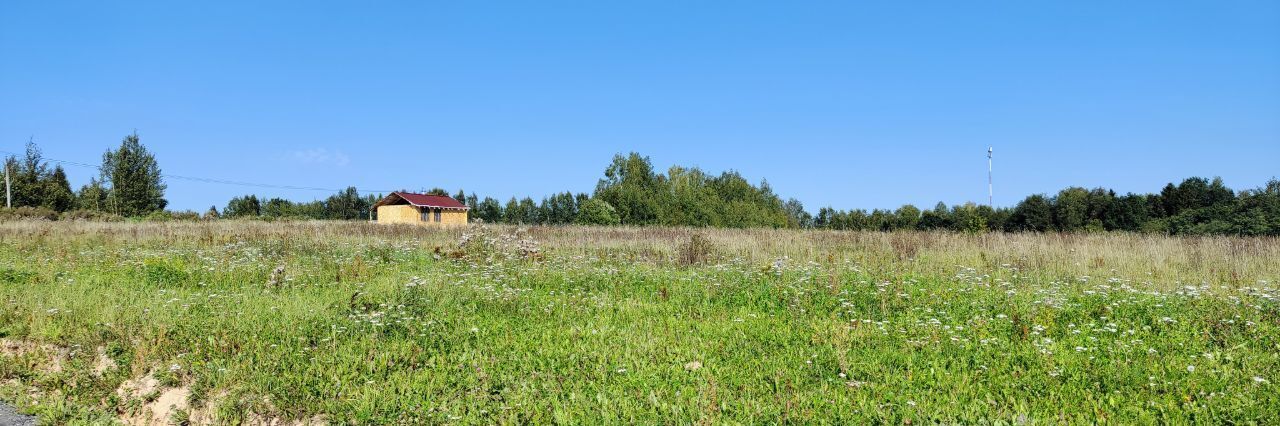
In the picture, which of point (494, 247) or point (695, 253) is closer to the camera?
point (695, 253)

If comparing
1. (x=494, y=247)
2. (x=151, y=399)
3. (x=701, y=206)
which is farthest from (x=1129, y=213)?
(x=151, y=399)

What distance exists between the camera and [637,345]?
19.0 feet

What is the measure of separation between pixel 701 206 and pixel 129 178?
42.1 meters

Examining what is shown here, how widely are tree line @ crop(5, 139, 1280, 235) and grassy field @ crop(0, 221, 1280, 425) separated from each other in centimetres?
1887

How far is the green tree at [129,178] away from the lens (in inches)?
1747

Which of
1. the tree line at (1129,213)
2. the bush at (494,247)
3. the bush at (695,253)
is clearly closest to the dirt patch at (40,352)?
the bush at (494,247)

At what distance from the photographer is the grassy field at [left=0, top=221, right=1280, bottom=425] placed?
446 centimetres

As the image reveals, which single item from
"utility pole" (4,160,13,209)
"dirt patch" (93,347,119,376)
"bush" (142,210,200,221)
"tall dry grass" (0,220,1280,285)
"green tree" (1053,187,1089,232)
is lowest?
"dirt patch" (93,347,119,376)

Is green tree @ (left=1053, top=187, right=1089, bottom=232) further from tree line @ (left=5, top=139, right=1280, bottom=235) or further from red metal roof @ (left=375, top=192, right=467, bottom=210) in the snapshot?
red metal roof @ (left=375, top=192, right=467, bottom=210)

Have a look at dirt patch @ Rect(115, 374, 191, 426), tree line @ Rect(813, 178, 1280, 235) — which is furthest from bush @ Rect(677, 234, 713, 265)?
tree line @ Rect(813, 178, 1280, 235)

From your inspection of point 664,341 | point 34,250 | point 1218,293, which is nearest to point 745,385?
Answer: point 664,341

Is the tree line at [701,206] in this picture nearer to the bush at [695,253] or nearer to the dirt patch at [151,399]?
the bush at [695,253]

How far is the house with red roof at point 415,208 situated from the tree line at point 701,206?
4.57 metres

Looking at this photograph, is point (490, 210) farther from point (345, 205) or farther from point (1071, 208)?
point (1071, 208)
